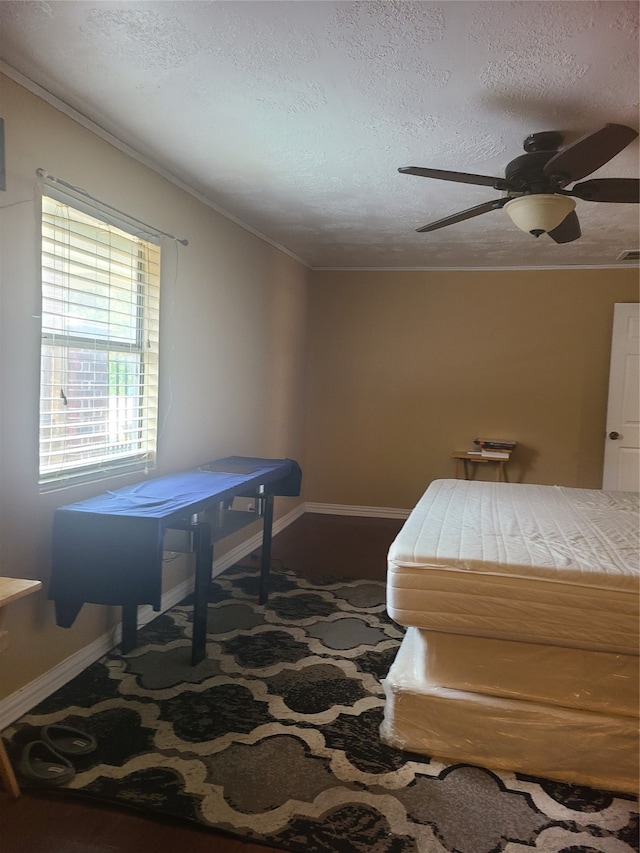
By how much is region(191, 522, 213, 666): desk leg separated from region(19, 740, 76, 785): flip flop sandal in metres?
0.72

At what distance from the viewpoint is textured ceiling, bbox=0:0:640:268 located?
177 centimetres

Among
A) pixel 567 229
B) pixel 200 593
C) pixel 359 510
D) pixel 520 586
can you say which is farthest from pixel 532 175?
pixel 359 510

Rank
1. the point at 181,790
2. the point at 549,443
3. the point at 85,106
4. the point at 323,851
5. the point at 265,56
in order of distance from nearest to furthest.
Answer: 1. the point at 323,851
2. the point at 181,790
3. the point at 265,56
4. the point at 85,106
5. the point at 549,443

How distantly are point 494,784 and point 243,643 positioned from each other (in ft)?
4.28

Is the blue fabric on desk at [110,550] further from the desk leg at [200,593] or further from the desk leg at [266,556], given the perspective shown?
the desk leg at [266,556]

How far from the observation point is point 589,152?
2129 mm

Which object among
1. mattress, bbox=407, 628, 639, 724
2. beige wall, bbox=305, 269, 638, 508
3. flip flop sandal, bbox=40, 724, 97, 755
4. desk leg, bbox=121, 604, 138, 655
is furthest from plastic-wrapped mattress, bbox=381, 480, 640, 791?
beige wall, bbox=305, 269, 638, 508

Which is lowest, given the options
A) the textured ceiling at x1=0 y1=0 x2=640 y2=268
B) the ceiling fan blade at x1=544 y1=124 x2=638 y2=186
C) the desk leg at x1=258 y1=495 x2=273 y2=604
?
the desk leg at x1=258 y1=495 x2=273 y2=604

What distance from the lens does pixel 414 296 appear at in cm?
549

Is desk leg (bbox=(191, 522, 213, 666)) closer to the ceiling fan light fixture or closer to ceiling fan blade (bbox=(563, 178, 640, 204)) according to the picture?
the ceiling fan light fixture

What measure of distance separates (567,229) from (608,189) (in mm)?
493

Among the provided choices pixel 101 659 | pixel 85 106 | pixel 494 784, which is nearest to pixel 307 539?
pixel 101 659

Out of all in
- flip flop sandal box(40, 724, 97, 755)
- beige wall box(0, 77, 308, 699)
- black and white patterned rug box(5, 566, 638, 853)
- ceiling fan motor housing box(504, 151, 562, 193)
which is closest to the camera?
black and white patterned rug box(5, 566, 638, 853)

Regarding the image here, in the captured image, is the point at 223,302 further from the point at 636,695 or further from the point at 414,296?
the point at 636,695
